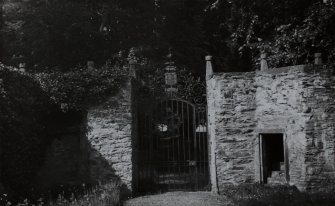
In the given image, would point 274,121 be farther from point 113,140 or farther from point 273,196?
point 113,140

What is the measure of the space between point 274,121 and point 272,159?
135cm

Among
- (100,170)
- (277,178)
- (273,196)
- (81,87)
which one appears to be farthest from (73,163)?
(277,178)

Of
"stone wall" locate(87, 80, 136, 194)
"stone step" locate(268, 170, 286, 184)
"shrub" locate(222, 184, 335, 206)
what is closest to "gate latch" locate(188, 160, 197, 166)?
"shrub" locate(222, 184, 335, 206)

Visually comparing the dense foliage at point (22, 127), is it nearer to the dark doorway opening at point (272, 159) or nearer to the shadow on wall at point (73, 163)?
the shadow on wall at point (73, 163)

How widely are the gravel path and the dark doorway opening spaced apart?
1.44m

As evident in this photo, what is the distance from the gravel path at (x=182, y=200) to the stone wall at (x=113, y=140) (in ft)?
2.74

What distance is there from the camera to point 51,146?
36.8 ft

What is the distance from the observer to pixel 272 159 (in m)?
11.3

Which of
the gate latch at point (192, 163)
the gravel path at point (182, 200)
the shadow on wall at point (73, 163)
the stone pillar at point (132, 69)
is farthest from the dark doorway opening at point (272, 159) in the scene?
the stone pillar at point (132, 69)

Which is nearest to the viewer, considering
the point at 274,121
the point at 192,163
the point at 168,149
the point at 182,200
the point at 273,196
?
the point at 273,196

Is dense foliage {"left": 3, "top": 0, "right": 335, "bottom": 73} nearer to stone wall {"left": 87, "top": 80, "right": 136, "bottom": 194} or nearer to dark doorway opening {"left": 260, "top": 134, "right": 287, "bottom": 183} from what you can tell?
dark doorway opening {"left": 260, "top": 134, "right": 287, "bottom": 183}

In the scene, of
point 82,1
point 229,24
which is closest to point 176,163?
point 229,24

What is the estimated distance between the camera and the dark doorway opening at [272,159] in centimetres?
1060

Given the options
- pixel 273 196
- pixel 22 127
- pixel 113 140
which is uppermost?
pixel 22 127
